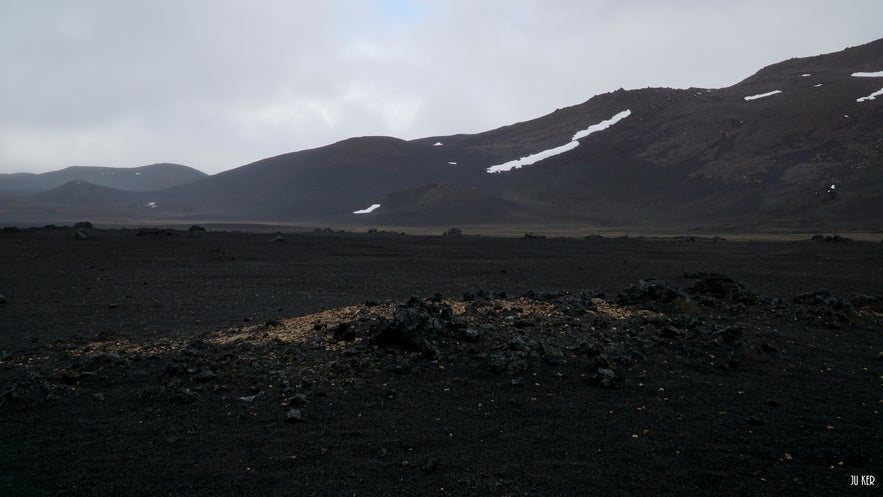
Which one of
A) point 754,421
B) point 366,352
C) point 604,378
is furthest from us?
point 366,352

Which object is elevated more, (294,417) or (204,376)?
(204,376)

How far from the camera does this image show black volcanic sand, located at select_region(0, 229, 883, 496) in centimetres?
570

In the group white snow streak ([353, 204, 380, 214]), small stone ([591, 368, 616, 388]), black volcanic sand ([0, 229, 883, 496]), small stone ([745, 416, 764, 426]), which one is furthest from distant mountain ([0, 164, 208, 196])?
small stone ([745, 416, 764, 426])

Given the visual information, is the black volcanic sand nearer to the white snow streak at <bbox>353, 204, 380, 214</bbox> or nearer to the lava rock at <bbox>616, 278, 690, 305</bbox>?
the lava rock at <bbox>616, 278, 690, 305</bbox>

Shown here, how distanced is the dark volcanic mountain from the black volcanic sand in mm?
57693

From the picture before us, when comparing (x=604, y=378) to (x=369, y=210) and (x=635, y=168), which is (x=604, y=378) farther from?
(x=635, y=168)

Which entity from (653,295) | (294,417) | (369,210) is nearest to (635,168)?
(369,210)

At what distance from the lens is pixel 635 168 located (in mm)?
93625

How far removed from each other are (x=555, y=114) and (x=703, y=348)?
12146cm

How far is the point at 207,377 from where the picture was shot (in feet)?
26.3

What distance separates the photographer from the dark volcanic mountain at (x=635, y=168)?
2852 inches

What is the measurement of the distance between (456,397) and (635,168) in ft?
305

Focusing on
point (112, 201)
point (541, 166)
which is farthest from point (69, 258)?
point (112, 201)

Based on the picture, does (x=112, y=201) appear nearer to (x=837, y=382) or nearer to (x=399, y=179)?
(x=399, y=179)
